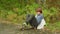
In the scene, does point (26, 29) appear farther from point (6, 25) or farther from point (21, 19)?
point (21, 19)

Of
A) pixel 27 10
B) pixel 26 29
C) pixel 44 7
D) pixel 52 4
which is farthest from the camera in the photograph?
pixel 52 4

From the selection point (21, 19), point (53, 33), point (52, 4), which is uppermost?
point (52, 4)

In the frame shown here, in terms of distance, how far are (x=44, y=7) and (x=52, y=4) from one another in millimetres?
1572

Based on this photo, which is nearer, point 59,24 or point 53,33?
point 53,33

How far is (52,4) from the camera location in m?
19.2

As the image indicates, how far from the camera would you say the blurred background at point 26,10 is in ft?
48.4

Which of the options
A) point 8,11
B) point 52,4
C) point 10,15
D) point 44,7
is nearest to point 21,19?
point 10,15

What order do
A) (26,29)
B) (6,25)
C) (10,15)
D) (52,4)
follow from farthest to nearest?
(52,4), (10,15), (6,25), (26,29)

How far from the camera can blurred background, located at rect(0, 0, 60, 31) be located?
14750 mm

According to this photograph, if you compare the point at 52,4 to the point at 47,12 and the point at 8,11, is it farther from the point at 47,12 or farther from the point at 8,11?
the point at 8,11

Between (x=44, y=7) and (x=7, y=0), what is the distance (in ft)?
10.3

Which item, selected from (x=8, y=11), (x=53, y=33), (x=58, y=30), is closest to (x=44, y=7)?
(x=8, y=11)

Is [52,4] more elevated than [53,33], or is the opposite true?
[52,4]

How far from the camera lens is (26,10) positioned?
54.7ft
